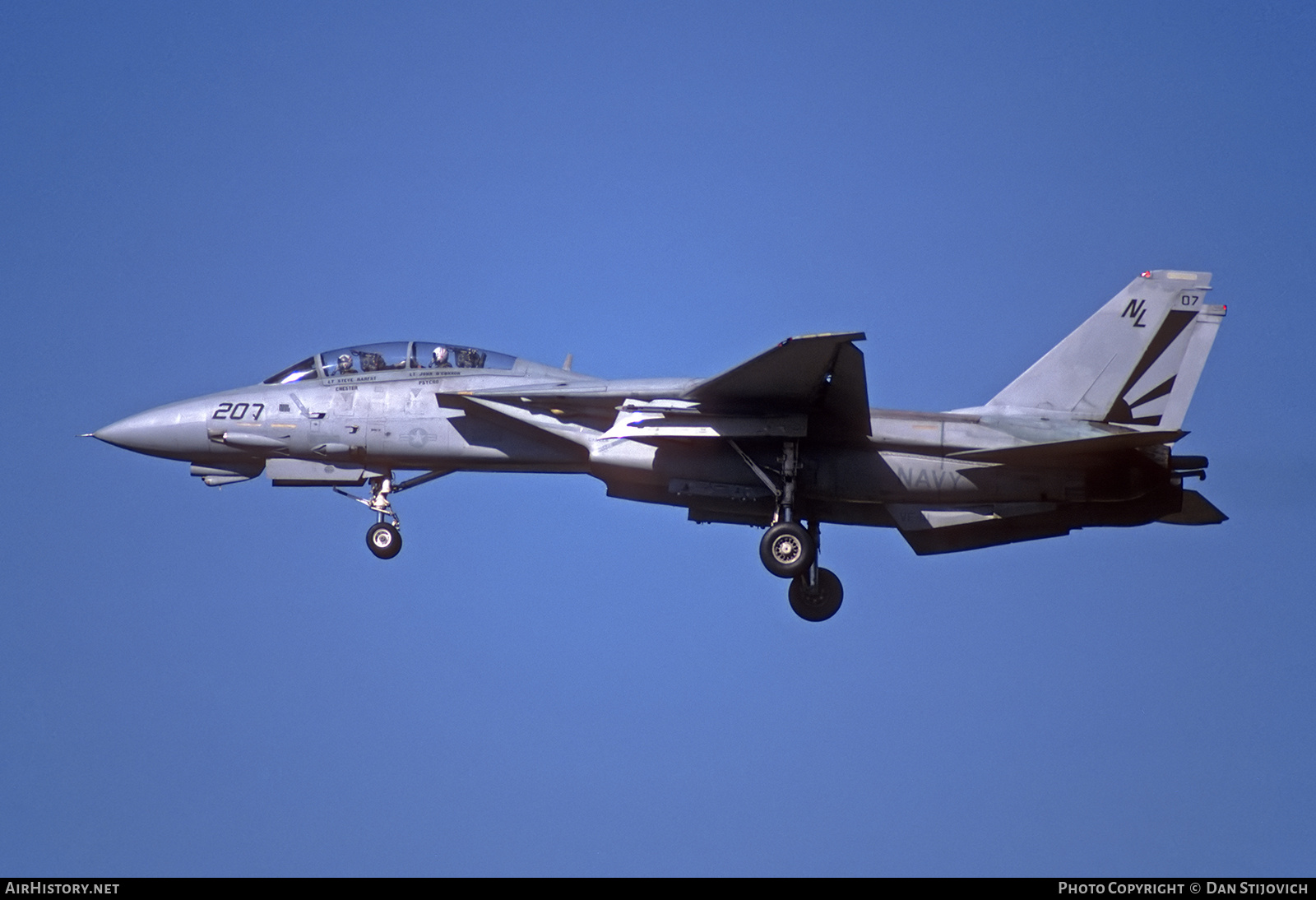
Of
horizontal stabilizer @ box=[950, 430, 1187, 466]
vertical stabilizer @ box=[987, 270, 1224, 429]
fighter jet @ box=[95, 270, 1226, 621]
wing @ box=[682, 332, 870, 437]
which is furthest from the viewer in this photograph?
vertical stabilizer @ box=[987, 270, 1224, 429]

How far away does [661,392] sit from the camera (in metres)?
19.0

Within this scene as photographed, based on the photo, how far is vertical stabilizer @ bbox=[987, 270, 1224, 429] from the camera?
19.8 m

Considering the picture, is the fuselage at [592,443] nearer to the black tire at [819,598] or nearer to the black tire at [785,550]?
the black tire at [785,550]

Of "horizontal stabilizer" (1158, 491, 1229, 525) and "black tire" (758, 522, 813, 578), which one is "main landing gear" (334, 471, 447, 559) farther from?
"horizontal stabilizer" (1158, 491, 1229, 525)

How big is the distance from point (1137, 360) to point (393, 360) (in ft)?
31.5

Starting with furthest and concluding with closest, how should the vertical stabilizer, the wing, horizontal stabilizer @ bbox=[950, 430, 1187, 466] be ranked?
the vertical stabilizer < horizontal stabilizer @ bbox=[950, 430, 1187, 466] < the wing

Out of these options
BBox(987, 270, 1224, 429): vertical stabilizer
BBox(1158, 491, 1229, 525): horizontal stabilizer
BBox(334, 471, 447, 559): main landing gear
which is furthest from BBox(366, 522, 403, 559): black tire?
BBox(1158, 491, 1229, 525): horizontal stabilizer

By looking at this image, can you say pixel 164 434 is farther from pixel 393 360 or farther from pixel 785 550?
pixel 785 550

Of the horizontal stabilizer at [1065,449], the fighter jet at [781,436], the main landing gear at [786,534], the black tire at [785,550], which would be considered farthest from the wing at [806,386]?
the horizontal stabilizer at [1065,449]

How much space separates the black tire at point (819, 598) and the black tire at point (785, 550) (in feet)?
5.62

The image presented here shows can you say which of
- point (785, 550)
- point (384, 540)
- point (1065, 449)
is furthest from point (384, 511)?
point (1065, 449)

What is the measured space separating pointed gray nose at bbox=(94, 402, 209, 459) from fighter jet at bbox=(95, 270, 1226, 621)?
0.02 m

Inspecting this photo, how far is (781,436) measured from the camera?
1889cm
